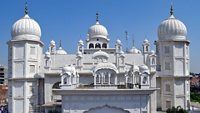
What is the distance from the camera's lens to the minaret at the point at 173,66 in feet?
111

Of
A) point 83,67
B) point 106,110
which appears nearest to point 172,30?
point 83,67

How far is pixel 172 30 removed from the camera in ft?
113

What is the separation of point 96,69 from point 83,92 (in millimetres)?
2483

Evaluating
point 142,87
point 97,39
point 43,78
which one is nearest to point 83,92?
point 142,87

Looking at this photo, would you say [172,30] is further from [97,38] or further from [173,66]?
[97,38]

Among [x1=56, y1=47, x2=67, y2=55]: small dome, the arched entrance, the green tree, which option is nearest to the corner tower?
[x1=56, y1=47, x2=67, y2=55]: small dome

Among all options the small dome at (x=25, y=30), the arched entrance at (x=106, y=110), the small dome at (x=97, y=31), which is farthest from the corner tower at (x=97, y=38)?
the arched entrance at (x=106, y=110)

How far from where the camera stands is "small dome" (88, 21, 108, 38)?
39875mm

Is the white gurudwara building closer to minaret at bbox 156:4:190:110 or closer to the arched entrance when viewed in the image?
minaret at bbox 156:4:190:110

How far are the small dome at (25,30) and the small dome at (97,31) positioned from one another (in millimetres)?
7378

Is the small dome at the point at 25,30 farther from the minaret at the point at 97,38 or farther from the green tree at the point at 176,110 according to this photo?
the green tree at the point at 176,110

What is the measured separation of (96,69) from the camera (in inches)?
1114

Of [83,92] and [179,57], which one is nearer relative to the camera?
[83,92]

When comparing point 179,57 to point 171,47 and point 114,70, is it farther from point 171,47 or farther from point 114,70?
point 114,70
